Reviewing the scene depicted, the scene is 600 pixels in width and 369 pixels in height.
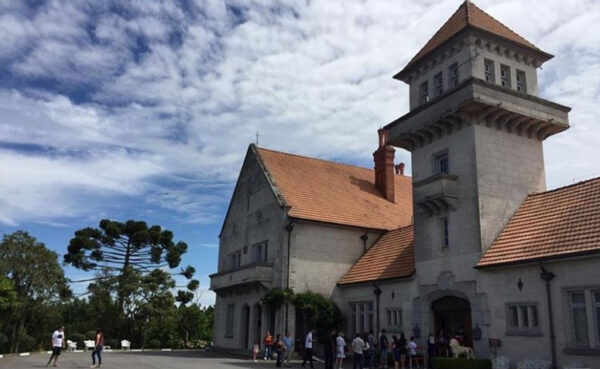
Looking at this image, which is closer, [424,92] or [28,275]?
[424,92]

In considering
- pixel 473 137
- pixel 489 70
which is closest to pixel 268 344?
pixel 473 137

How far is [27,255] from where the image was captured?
39469 mm

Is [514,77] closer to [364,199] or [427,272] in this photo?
[427,272]

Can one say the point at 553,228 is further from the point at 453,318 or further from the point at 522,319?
the point at 453,318

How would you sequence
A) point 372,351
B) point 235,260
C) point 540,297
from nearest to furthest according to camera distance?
point 540,297
point 372,351
point 235,260

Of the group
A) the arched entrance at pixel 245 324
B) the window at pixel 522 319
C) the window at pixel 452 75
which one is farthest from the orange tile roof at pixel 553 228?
the arched entrance at pixel 245 324

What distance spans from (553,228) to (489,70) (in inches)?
297

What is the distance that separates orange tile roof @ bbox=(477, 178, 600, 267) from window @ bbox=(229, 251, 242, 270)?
18.3m

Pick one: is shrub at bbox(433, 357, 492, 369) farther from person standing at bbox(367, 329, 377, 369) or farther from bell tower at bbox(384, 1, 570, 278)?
person standing at bbox(367, 329, 377, 369)

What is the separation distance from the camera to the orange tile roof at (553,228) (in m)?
17.4

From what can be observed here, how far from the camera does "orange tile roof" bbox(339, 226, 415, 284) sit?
84.0 feet

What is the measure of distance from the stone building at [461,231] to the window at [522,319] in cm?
4

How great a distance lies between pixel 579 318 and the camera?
55.2 feet

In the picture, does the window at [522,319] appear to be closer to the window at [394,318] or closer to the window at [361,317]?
the window at [394,318]
